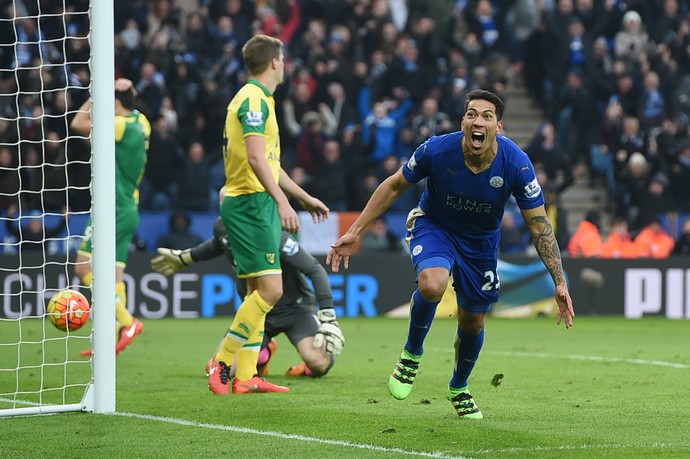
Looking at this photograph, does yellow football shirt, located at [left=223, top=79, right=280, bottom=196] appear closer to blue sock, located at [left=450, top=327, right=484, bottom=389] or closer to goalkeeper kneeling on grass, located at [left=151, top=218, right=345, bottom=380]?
goalkeeper kneeling on grass, located at [left=151, top=218, right=345, bottom=380]

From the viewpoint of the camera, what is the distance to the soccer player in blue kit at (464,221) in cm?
674

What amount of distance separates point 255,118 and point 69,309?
193cm

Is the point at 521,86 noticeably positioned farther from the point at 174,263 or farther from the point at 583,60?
the point at 174,263

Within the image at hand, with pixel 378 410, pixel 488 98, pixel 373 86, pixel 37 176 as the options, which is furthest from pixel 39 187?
pixel 488 98

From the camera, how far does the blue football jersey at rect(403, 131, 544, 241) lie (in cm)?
677

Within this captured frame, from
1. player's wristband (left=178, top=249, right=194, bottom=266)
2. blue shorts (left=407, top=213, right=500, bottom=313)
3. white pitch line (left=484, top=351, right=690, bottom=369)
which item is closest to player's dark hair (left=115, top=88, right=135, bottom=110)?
player's wristband (left=178, top=249, right=194, bottom=266)

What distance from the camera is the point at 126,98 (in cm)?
1106

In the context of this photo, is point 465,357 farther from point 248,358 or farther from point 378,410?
point 248,358

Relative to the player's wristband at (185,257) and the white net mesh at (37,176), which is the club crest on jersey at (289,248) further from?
the white net mesh at (37,176)

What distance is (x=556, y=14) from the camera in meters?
21.4

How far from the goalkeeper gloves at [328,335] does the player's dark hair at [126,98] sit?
10.1 feet

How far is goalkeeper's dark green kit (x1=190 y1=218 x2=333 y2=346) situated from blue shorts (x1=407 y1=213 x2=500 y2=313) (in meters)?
2.50

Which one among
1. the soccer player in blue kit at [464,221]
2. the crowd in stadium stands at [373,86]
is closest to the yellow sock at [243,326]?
the soccer player in blue kit at [464,221]

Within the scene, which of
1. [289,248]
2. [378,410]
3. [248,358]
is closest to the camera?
[378,410]
